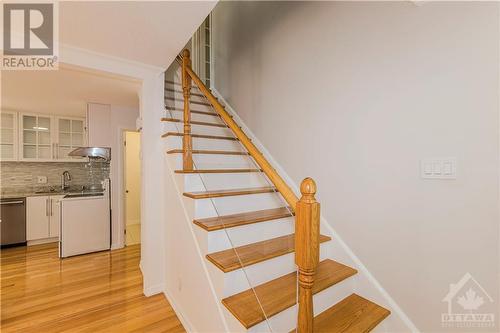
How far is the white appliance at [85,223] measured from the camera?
3.55m

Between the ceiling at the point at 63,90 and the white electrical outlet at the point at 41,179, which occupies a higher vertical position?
the ceiling at the point at 63,90

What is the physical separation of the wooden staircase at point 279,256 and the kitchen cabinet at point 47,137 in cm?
370

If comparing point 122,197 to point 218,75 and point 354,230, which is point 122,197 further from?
point 354,230

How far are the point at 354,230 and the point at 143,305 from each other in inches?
84.3

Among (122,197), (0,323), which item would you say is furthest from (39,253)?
(0,323)

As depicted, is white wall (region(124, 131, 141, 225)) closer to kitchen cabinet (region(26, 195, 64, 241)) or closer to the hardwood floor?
kitchen cabinet (region(26, 195, 64, 241))

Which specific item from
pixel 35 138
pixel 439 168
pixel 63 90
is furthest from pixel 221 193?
pixel 35 138

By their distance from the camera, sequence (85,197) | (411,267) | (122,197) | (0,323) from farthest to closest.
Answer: (122,197), (85,197), (0,323), (411,267)

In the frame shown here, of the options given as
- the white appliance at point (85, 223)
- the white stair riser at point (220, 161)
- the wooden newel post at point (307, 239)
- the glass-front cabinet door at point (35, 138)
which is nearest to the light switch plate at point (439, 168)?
the wooden newel post at point (307, 239)

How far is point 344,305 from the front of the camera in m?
1.72

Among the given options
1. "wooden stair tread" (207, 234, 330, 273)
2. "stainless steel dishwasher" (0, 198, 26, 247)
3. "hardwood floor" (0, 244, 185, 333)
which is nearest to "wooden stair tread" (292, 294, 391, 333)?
"wooden stair tread" (207, 234, 330, 273)

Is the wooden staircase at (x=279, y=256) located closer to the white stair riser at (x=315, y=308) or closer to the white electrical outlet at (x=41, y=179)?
the white stair riser at (x=315, y=308)

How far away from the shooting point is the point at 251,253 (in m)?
1.68

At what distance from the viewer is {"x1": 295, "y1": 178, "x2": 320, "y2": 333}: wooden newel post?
3.22ft
